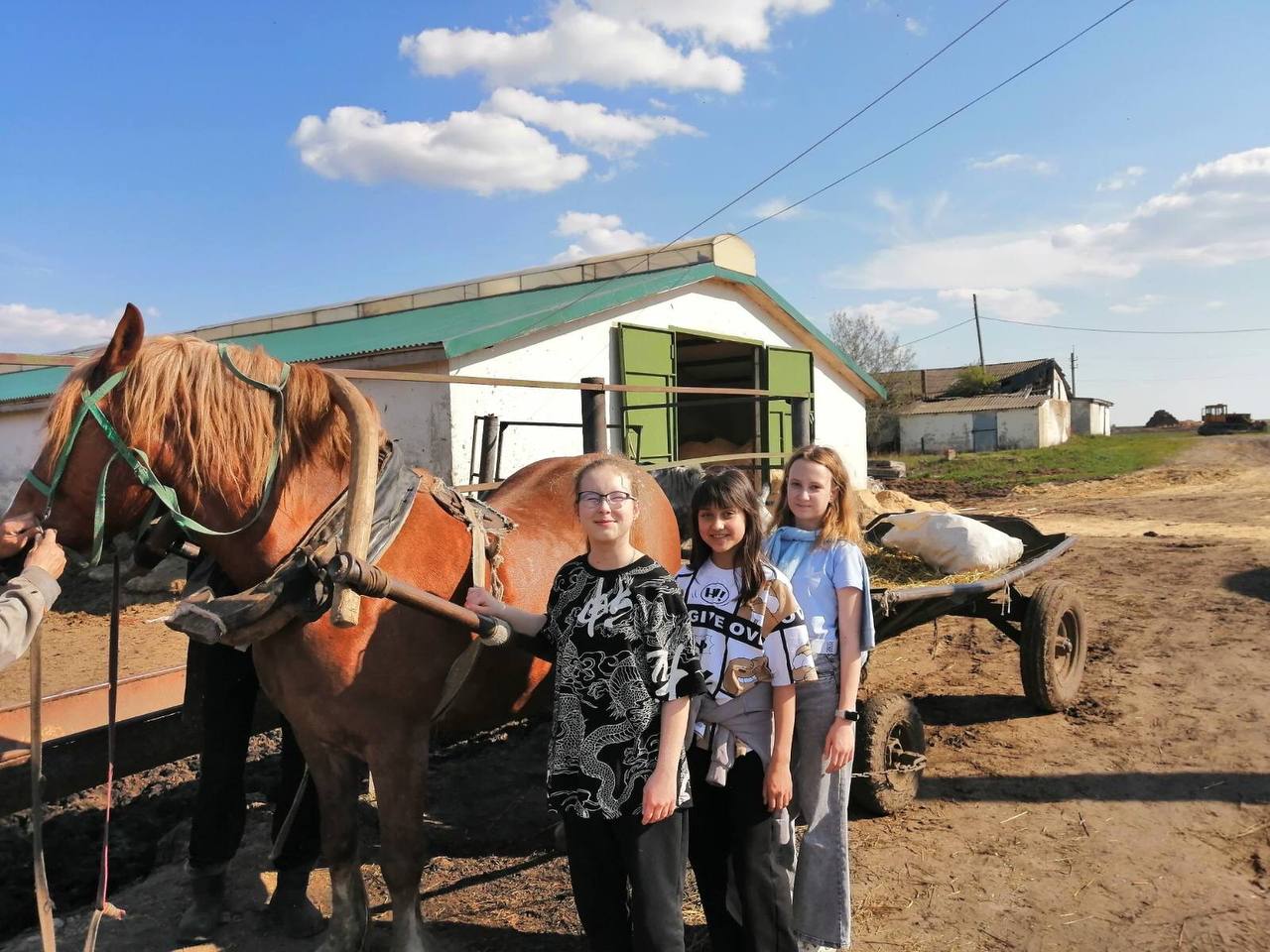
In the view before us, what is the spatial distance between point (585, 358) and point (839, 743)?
24.9 feet

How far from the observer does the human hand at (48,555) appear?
183 cm

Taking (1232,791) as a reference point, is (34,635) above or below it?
above

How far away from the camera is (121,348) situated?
76.5 inches

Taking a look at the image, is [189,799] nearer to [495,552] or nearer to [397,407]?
[495,552]

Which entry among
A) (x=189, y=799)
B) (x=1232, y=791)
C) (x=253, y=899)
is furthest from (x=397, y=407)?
(x=1232, y=791)

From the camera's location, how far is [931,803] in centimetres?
358

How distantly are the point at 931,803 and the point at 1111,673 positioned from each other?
7.89 feet

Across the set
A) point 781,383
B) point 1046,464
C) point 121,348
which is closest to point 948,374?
point 1046,464

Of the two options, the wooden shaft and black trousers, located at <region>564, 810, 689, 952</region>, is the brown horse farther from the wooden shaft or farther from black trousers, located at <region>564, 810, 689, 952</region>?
black trousers, located at <region>564, 810, 689, 952</region>

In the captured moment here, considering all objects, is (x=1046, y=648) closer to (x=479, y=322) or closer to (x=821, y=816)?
(x=821, y=816)

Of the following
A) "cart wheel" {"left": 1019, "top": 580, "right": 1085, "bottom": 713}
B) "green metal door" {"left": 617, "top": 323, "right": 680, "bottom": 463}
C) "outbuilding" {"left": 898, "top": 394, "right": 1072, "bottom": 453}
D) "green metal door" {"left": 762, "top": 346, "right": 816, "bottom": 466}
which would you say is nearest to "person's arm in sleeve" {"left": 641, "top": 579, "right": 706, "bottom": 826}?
"cart wheel" {"left": 1019, "top": 580, "right": 1085, "bottom": 713}

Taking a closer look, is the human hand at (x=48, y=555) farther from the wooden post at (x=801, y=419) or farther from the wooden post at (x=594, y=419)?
the wooden post at (x=801, y=419)

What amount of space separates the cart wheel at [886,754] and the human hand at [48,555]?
280 cm

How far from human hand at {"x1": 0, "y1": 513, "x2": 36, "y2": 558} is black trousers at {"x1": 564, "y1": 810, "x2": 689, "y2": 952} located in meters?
1.40
